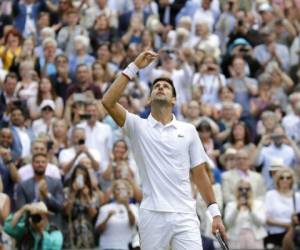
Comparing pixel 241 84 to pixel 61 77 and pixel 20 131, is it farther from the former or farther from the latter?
pixel 20 131

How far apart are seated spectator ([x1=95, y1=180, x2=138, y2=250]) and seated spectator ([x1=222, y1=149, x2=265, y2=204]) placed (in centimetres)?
151

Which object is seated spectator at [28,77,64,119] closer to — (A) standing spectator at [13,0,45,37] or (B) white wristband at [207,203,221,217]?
(A) standing spectator at [13,0,45,37]

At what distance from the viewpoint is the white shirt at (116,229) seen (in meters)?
17.0

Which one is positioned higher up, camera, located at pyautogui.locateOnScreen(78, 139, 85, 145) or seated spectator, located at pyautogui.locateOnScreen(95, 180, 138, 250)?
camera, located at pyautogui.locateOnScreen(78, 139, 85, 145)

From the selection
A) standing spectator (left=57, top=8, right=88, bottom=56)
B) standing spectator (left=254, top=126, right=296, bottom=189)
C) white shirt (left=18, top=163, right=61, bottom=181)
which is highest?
standing spectator (left=57, top=8, right=88, bottom=56)

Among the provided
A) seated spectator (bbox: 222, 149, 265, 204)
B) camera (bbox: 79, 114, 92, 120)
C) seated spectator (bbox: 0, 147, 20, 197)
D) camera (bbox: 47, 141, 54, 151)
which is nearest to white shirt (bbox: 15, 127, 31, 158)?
camera (bbox: 47, 141, 54, 151)

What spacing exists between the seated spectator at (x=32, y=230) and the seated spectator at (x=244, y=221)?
8.39 ft

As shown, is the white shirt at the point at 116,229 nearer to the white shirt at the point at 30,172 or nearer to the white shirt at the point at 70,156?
the white shirt at the point at 30,172

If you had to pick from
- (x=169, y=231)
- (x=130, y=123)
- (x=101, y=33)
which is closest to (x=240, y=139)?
(x=101, y=33)

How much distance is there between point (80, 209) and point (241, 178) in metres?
2.42

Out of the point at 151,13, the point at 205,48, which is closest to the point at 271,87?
the point at 205,48

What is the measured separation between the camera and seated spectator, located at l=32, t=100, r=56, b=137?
62.8ft

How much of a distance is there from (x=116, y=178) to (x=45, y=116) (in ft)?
6.53

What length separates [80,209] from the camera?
17.1 metres
